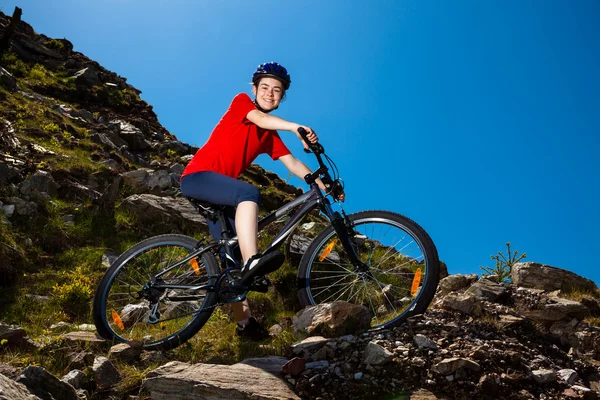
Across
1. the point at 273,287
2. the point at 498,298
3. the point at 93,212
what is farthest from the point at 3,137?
the point at 498,298

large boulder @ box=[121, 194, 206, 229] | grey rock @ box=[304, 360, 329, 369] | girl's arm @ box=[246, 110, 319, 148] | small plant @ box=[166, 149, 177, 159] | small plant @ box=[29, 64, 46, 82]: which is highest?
small plant @ box=[29, 64, 46, 82]

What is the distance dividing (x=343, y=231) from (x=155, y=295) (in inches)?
93.2

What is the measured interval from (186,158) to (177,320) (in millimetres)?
13071

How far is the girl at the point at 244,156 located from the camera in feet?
17.8

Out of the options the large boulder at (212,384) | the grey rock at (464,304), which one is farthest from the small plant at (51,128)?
the grey rock at (464,304)

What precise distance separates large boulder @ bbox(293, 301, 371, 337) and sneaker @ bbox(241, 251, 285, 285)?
787 mm

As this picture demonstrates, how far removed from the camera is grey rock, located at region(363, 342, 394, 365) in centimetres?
445

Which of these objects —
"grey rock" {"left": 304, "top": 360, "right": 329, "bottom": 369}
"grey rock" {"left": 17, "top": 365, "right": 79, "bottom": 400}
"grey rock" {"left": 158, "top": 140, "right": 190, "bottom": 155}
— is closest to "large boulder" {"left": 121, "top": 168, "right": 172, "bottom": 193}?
"grey rock" {"left": 158, "top": 140, "right": 190, "bottom": 155}

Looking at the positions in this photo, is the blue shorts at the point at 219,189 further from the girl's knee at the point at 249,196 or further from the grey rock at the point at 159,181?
the grey rock at the point at 159,181

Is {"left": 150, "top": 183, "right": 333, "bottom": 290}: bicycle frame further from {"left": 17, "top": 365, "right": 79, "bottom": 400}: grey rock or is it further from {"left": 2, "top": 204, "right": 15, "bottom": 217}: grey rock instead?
{"left": 2, "top": 204, "right": 15, "bottom": 217}: grey rock

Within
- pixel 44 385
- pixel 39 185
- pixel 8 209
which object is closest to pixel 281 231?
pixel 44 385

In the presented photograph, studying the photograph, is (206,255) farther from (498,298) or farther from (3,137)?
(3,137)

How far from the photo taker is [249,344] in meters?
5.84

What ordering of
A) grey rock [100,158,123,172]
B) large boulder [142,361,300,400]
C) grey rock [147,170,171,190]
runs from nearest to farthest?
large boulder [142,361,300,400]
grey rock [147,170,171,190]
grey rock [100,158,123,172]
